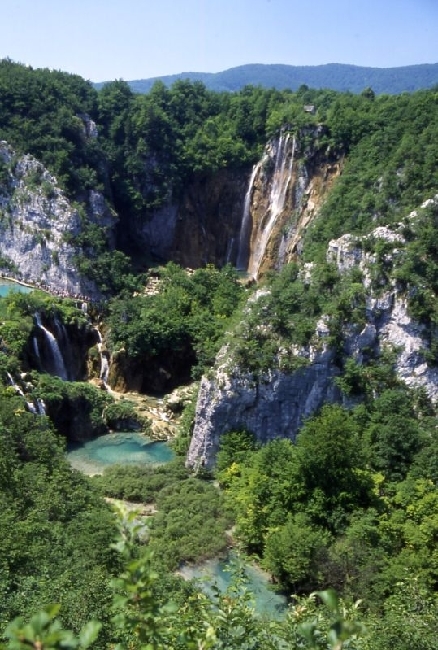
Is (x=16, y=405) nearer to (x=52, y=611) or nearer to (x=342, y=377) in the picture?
(x=342, y=377)

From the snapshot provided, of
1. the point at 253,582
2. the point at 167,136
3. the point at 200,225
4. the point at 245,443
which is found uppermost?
the point at 167,136

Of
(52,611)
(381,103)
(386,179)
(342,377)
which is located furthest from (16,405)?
(381,103)

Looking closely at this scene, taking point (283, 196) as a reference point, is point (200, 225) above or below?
below

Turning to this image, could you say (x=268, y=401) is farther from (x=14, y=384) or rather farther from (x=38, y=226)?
(x=38, y=226)

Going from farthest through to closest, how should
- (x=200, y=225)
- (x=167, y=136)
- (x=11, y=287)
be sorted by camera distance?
(x=167, y=136) < (x=200, y=225) < (x=11, y=287)

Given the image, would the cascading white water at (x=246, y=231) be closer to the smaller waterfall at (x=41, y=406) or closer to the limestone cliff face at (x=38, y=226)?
the limestone cliff face at (x=38, y=226)

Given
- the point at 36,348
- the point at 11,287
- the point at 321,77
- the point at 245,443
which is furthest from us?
the point at 321,77

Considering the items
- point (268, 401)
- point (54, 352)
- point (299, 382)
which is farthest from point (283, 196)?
point (268, 401)
